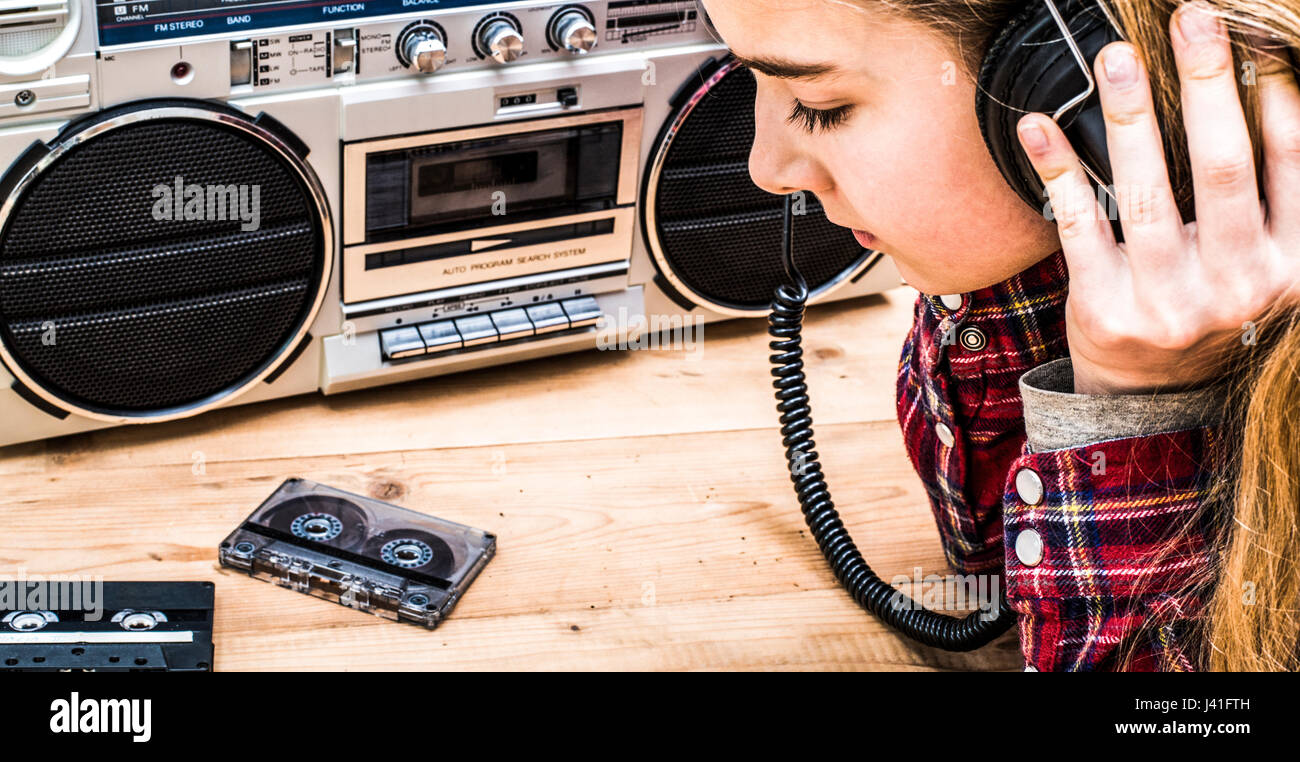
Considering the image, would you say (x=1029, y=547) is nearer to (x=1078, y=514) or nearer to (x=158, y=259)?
(x=1078, y=514)

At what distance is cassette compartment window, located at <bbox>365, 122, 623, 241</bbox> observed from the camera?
74 cm

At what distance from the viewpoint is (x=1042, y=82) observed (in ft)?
1.47

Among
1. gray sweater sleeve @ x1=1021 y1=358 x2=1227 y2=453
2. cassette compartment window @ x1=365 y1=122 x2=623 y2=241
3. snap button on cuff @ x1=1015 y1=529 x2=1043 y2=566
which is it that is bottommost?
snap button on cuff @ x1=1015 y1=529 x2=1043 y2=566

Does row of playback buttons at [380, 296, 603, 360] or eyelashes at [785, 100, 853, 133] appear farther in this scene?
row of playback buttons at [380, 296, 603, 360]

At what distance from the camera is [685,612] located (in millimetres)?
682

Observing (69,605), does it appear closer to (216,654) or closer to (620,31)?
(216,654)

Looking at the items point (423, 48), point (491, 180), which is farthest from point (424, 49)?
point (491, 180)

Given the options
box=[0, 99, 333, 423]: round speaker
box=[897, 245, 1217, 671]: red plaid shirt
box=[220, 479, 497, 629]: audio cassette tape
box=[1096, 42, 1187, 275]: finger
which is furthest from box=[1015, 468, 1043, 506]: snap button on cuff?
box=[0, 99, 333, 423]: round speaker

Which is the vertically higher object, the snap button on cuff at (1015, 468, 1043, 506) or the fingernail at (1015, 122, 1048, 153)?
the fingernail at (1015, 122, 1048, 153)

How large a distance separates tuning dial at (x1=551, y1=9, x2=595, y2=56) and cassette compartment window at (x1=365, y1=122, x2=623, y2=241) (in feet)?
0.18

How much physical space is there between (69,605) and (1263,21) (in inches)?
22.1

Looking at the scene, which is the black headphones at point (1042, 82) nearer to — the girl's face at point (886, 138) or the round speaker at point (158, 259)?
the girl's face at point (886, 138)

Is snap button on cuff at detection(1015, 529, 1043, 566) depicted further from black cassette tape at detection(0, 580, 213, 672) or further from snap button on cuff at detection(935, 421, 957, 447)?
black cassette tape at detection(0, 580, 213, 672)

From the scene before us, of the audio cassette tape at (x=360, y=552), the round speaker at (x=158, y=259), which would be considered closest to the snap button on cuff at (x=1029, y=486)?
the audio cassette tape at (x=360, y=552)
